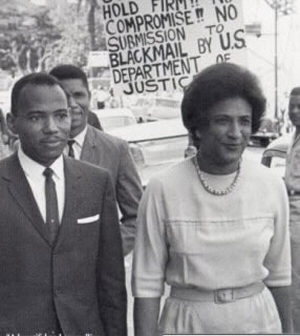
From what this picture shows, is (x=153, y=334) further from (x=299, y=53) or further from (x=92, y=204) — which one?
(x=299, y=53)

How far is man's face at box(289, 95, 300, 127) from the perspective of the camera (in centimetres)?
417

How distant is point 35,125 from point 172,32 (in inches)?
88.5

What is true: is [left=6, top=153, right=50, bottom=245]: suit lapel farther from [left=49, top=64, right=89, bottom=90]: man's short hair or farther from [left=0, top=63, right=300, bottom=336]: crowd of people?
[left=49, top=64, right=89, bottom=90]: man's short hair

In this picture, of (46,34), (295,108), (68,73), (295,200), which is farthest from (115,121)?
(68,73)

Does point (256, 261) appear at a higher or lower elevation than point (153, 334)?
higher

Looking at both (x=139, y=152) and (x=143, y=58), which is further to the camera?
(x=139, y=152)

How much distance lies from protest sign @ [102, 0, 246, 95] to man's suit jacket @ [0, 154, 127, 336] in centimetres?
208

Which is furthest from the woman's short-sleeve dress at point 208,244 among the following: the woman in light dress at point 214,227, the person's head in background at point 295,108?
the person's head in background at point 295,108

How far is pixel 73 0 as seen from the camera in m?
6.30

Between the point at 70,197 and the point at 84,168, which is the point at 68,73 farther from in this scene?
the point at 70,197

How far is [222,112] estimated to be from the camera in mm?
1911

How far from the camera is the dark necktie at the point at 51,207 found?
6.64 ft

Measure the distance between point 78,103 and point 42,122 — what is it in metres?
0.74

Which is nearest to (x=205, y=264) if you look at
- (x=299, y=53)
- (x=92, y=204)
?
(x=92, y=204)
